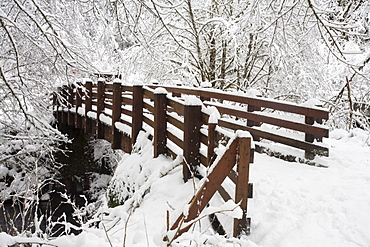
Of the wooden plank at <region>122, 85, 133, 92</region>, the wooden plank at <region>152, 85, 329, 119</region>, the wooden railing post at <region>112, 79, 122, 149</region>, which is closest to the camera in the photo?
the wooden plank at <region>152, 85, 329, 119</region>

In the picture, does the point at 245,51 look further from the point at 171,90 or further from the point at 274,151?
the point at 274,151

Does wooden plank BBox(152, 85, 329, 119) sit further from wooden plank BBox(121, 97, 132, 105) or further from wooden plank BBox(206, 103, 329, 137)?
wooden plank BBox(121, 97, 132, 105)

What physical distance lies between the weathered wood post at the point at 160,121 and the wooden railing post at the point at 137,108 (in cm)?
138

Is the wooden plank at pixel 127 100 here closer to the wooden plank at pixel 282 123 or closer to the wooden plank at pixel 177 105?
the wooden plank at pixel 282 123

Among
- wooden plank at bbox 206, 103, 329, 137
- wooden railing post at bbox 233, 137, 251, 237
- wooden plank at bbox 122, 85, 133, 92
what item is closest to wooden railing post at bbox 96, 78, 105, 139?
wooden plank at bbox 122, 85, 133, 92

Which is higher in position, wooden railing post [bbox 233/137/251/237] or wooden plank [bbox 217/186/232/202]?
wooden railing post [bbox 233/137/251/237]

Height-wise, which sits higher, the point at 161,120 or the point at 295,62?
the point at 295,62

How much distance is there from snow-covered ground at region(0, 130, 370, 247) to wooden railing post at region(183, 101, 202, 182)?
1.19 ft

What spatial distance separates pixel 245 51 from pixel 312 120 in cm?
677

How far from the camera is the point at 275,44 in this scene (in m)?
10.9

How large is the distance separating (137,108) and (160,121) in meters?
1.49

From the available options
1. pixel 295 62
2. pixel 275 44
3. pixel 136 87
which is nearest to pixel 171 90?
pixel 136 87

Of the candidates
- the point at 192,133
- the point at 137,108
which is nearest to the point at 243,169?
the point at 192,133

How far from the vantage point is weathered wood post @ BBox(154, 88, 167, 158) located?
20.6 feet
